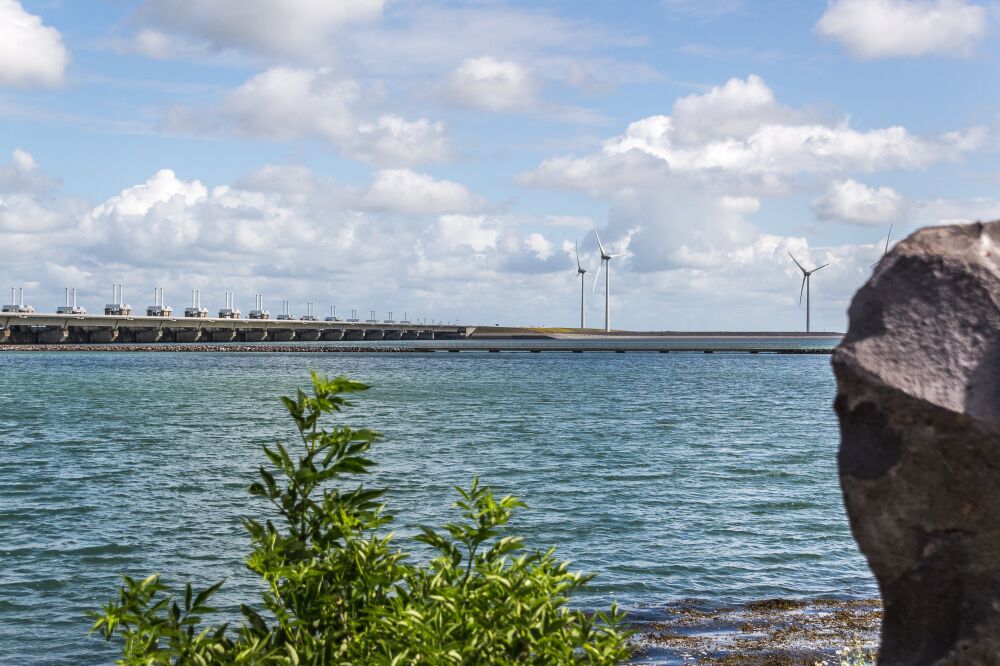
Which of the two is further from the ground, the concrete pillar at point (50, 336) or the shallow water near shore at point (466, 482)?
the concrete pillar at point (50, 336)

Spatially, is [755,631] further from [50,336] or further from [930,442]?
[50,336]

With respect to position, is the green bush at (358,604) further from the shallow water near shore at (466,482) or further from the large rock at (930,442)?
the shallow water near shore at (466,482)

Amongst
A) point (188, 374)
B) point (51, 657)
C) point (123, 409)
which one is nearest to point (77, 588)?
point (51, 657)

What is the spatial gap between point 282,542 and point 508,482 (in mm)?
26771

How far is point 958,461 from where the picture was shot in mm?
6141

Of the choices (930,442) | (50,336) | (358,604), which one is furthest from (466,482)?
(50,336)

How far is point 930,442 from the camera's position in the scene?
616 centimetres

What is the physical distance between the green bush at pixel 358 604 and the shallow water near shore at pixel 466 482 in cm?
1023

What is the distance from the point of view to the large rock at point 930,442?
242 inches

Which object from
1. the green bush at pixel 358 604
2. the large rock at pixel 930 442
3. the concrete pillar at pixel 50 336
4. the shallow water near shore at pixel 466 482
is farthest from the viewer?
the concrete pillar at pixel 50 336

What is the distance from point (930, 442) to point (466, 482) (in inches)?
1078

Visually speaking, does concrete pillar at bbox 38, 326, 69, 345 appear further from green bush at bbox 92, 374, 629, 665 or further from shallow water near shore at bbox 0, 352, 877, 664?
green bush at bbox 92, 374, 629, 665

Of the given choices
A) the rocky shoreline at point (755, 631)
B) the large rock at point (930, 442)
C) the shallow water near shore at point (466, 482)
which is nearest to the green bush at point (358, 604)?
the large rock at point (930, 442)

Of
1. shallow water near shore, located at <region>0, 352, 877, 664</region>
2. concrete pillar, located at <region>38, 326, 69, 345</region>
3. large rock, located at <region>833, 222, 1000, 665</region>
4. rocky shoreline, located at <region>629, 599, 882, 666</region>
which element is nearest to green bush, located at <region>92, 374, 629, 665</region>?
large rock, located at <region>833, 222, 1000, 665</region>
